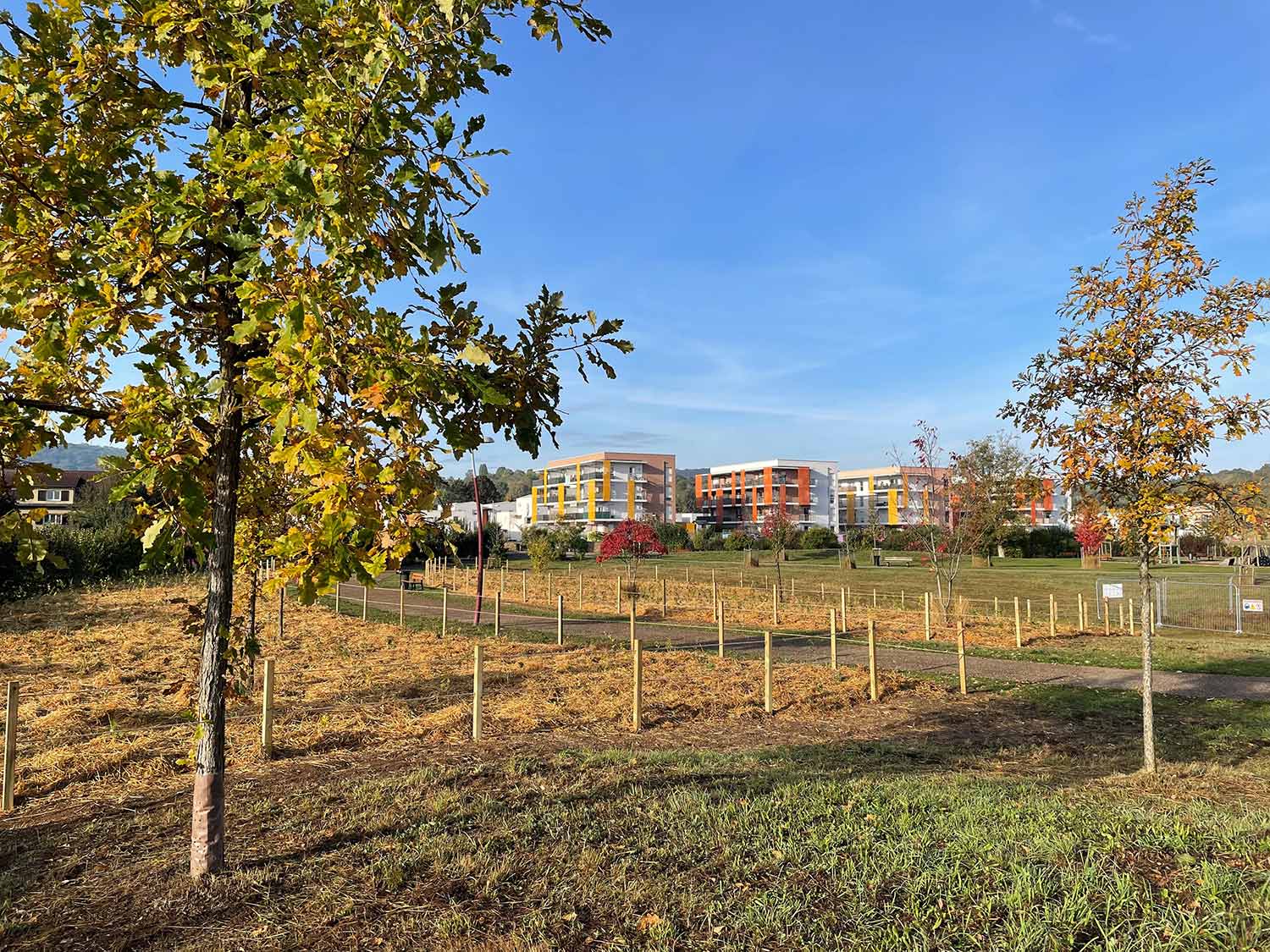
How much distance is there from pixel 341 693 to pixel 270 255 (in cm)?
876

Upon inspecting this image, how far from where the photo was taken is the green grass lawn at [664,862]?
354cm

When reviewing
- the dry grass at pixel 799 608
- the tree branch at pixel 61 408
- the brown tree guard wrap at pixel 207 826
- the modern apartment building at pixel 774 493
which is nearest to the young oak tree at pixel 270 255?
the tree branch at pixel 61 408

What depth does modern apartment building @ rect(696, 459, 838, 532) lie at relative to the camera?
11112 centimetres

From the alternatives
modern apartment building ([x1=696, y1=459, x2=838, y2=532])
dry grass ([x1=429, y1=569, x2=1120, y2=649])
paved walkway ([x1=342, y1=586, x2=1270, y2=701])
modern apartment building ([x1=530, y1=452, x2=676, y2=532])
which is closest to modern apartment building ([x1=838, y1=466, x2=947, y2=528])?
modern apartment building ([x1=696, y1=459, x2=838, y2=532])

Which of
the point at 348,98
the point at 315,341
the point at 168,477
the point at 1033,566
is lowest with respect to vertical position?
the point at 1033,566

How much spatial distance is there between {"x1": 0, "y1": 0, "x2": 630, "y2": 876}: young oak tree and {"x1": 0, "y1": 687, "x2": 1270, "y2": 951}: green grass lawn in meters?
2.01

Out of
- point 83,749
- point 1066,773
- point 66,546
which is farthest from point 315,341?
point 66,546

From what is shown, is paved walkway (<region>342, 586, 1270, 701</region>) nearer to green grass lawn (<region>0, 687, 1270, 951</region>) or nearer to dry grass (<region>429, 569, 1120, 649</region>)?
dry grass (<region>429, 569, 1120, 649</region>)

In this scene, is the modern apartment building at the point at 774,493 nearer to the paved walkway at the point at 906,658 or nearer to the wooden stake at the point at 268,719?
the paved walkway at the point at 906,658

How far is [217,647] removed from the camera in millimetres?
4188

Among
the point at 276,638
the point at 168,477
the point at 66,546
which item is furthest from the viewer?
the point at 66,546

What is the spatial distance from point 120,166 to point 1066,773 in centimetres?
929

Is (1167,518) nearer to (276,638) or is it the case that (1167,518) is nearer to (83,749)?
(83,749)

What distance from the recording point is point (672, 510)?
114062 millimetres
